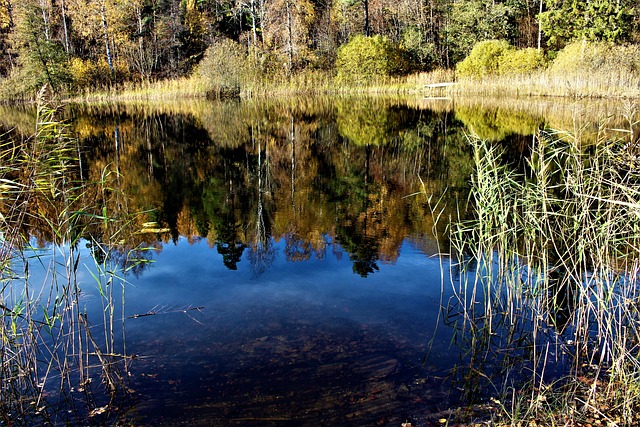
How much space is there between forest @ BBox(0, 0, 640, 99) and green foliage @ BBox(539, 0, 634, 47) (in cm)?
6

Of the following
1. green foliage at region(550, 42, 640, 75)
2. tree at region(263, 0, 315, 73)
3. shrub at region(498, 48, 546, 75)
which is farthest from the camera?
tree at region(263, 0, 315, 73)

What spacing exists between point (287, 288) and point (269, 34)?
3101cm

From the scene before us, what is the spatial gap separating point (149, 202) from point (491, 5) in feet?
99.2

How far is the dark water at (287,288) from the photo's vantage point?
335 centimetres

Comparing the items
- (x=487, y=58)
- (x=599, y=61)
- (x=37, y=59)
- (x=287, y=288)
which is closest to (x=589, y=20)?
(x=487, y=58)

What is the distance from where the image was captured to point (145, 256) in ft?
19.4

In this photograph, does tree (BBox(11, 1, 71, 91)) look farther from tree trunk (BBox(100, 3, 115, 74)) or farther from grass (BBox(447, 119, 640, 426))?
grass (BBox(447, 119, 640, 426))

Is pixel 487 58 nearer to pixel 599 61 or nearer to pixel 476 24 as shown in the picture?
pixel 476 24

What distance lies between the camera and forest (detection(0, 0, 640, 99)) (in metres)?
29.0

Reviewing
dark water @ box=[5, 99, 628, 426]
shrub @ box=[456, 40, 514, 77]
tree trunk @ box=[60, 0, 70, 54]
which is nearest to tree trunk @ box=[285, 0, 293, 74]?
shrub @ box=[456, 40, 514, 77]

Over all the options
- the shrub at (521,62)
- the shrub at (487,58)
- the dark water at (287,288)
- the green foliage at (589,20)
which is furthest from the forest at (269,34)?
the dark water at (287,288)

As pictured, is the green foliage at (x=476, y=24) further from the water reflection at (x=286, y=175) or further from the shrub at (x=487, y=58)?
the water reflection at (x=286, y=175)

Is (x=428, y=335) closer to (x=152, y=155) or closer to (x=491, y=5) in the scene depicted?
(x=152, y=155)

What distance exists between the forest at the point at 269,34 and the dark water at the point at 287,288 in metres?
20.0
